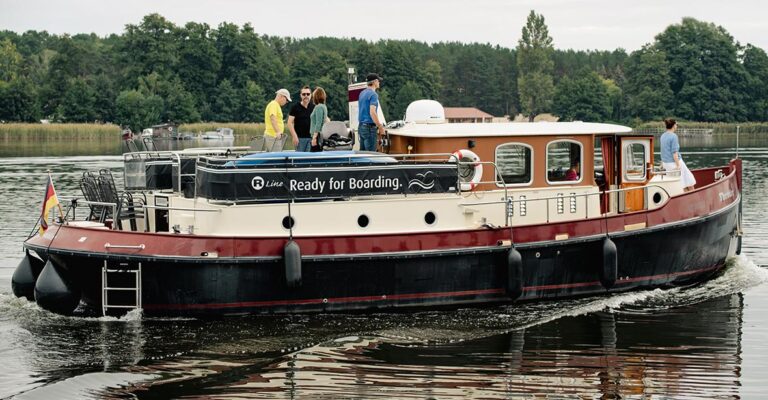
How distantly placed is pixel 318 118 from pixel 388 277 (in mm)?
2712

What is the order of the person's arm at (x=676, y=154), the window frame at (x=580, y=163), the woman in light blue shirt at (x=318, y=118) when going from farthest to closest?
the person's arm at (x=676, y=154) → the window frame at (x=580, y=163) → the woman in light blue shirt at (x=318, y=118)

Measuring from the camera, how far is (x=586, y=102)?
12012cm

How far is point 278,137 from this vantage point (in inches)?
659

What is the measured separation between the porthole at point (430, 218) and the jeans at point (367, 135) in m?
1.70

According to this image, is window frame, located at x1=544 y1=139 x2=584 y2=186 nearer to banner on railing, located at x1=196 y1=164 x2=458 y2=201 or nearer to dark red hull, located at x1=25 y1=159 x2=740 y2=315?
dark red hull, located at x1=25 y1=159 x2=740 y2=315

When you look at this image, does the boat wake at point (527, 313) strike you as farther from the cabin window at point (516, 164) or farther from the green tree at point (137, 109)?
the green tree at point (137, 109)

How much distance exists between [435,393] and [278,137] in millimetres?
5956

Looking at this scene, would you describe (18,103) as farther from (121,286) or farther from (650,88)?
(121,286)

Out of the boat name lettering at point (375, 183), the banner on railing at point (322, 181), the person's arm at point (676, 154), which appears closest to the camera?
the banner on railing at point (322, 181)

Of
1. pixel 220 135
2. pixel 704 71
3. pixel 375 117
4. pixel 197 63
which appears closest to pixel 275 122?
pixel 375 117

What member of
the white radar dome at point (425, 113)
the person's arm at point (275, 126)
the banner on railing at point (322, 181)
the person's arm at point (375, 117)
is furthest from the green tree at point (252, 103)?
the banner on railing at point (322, 181)

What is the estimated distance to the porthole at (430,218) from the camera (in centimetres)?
1580

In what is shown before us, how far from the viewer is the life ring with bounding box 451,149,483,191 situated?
632 inches

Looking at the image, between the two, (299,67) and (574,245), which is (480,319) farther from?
(299,67)
